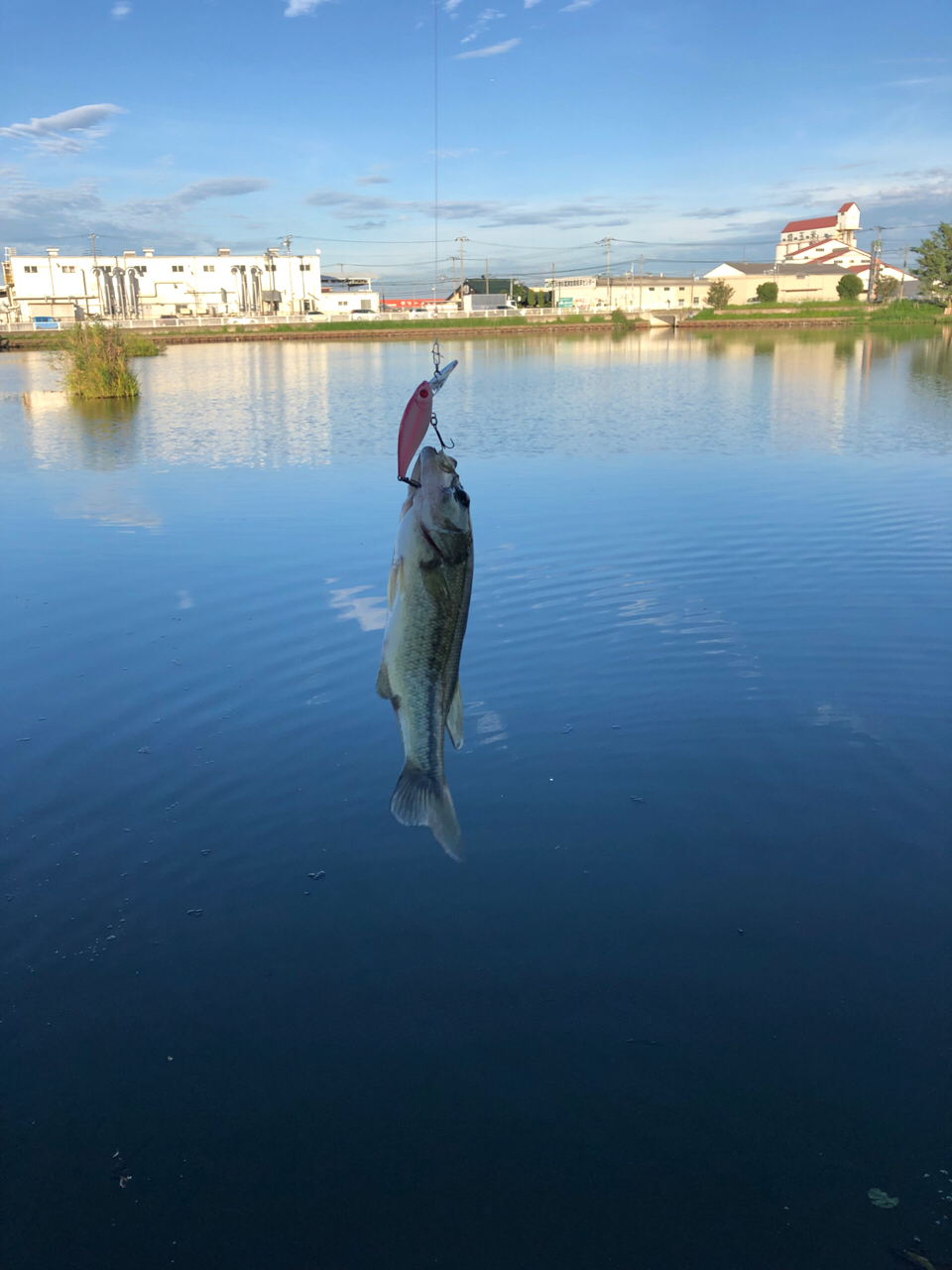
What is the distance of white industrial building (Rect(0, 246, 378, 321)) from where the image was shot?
96812 mm

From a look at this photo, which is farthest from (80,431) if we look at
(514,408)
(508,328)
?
(508,328)

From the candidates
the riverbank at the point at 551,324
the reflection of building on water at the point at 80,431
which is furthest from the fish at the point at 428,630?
the riverbank at the point at 551,324

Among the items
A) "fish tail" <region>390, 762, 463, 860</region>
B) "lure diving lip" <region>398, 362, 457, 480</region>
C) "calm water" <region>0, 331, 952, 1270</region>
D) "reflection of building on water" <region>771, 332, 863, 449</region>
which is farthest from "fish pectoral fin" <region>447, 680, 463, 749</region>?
"reflection of building on water" <region>771, 332, 863, 449</region>

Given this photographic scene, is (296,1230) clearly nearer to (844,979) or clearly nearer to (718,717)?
(844,979)

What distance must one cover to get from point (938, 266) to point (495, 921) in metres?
99.5

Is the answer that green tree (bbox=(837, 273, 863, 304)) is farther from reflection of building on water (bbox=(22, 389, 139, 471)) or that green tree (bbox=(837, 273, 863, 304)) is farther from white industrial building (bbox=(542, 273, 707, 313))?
reflection of building on water (bbox=(22, 389, 139, 471))

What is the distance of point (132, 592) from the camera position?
10.6 m

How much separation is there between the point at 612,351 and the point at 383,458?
41.7 m

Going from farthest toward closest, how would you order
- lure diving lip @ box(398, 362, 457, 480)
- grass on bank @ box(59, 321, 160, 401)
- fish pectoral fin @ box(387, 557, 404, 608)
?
grass on bank @ box(59, 321, 160, 401) → fish pectoral fin @ box(387, 557, 404, 608) → lure diving lip @ box(398, 362, 457, 480)

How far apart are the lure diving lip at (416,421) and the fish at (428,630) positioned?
0.14 feet

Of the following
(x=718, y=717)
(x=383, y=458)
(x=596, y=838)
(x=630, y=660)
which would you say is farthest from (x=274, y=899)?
(x=383, y=458)

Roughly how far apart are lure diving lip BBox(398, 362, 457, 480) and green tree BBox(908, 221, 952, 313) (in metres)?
100

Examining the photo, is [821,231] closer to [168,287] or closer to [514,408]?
[168,287]

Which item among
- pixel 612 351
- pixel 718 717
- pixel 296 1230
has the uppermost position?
pixel 612 351
